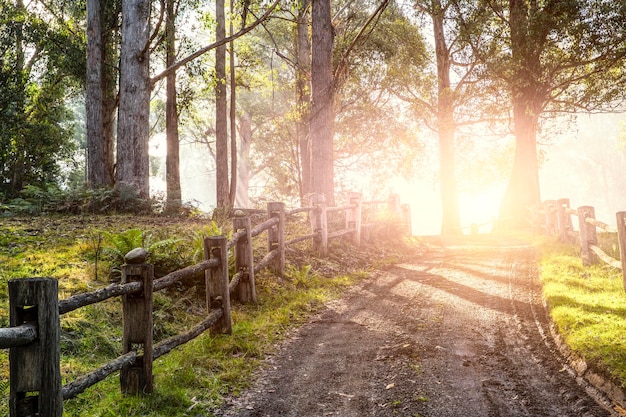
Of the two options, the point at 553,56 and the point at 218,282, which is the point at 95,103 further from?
the point at 553,56

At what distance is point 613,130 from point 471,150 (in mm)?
60367

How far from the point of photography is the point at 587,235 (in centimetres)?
1030

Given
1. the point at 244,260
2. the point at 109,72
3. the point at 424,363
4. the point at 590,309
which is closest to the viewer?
the point at 424,363

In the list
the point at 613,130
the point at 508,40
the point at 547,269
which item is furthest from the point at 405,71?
the point at 613,130

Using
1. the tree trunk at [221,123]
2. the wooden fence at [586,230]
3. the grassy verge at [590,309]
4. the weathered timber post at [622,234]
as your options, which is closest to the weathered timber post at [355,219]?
the grassy verge at [590,309]

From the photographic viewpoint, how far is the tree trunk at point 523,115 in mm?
19078

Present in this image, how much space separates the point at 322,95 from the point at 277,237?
740 centimetres

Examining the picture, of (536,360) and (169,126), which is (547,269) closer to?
(536,360)

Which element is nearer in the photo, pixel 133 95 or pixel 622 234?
pixel 622 234

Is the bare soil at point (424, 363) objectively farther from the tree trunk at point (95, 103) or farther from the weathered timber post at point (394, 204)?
the tree trunk at point (95, 103)

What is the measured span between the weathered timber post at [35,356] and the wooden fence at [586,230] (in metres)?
7.85

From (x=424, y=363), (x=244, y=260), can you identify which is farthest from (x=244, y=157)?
(x=424, y=363)

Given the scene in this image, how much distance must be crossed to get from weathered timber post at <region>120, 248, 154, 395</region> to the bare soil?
2.66 ft

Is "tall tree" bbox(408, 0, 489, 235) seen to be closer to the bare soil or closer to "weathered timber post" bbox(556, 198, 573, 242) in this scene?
"weathered timber post" bbox(556, 198, 573, 242)
